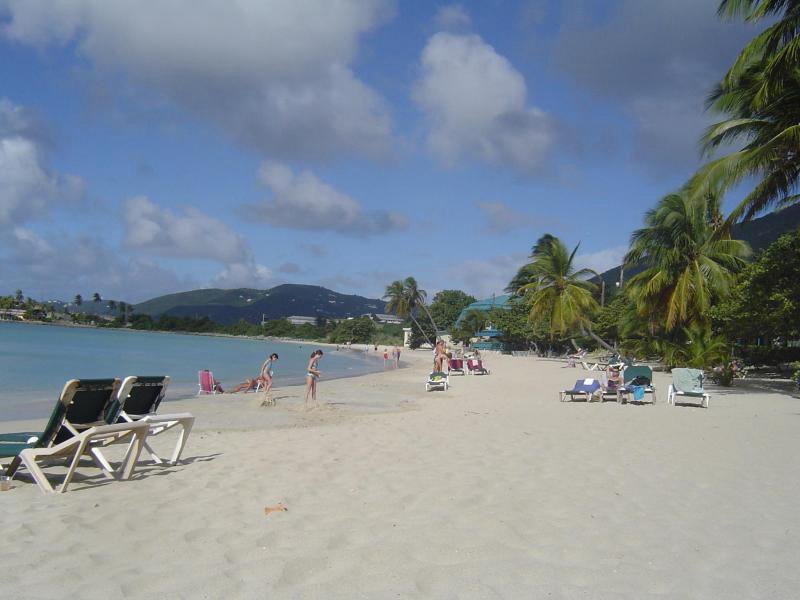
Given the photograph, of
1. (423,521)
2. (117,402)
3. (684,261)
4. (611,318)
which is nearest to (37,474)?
(117,402)

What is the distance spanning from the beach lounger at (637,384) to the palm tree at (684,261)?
797cm

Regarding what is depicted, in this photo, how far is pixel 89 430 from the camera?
4.80 m

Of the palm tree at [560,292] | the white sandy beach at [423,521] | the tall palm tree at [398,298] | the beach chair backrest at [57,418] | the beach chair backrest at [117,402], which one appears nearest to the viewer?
the white sandy beach at [423,521]

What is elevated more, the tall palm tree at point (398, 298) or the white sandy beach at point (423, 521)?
the tall palm tree at point (398, 298)

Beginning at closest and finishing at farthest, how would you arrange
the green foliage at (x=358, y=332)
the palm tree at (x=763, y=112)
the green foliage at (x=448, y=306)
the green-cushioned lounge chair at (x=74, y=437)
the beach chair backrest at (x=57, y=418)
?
the green-cushioned lounge chair at (x=74, y=437)
the beach chair backrest at (x=57, y=418)
the palm tree at (x=763, y=112)
the green foliage at (x=448, y=306)
the green foliage at (x=358, y=332)

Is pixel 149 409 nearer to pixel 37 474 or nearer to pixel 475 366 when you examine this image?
pixel 37 474

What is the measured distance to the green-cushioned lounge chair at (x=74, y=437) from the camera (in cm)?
474

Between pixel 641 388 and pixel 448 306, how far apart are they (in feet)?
224

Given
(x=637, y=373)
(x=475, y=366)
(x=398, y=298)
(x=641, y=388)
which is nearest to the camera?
(x=641, y=388)

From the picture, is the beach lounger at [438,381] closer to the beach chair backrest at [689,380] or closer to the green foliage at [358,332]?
the beach chair backrest at [689,380]

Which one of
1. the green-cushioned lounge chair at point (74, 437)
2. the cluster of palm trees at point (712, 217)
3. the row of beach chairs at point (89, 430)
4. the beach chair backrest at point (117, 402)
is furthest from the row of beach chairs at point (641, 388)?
the green-cushioned lounge chair at point (74, 437)

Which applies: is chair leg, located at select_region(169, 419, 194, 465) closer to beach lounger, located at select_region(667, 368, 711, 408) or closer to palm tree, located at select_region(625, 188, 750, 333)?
beach lounger, located at select_region(667, 368, 711, 408)

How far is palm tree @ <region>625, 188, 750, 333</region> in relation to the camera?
2119cm

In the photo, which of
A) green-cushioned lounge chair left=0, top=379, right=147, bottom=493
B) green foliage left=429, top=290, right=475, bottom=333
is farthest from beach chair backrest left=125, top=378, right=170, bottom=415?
green foliage left=429, top=290, right=475, bottom=333
